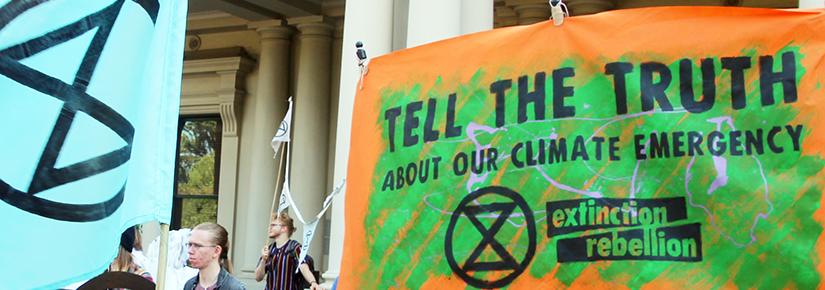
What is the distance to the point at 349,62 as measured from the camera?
9375 mm

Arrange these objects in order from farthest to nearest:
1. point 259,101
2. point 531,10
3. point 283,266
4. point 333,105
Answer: point 259,101, point 333,105, point 531,10, point 283,266

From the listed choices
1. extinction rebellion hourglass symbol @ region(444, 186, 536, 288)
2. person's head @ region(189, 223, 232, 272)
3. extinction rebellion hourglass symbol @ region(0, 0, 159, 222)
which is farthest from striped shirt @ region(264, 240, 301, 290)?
extinction rebellion hourglass symbol @ region(444, 186, 536, 288)

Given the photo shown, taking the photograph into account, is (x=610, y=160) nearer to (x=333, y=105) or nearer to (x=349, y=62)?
(x=349, y=62)

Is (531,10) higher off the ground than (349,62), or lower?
higher

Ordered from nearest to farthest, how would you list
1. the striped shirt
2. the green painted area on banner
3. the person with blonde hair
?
1. the green painted area on banner
2. the person with blonde hair
3. the striped shirt

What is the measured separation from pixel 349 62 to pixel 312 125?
16.0 ft

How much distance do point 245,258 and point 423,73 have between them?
11.9 m

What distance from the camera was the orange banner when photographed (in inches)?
107

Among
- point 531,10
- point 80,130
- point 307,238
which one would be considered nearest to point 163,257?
point 80,130

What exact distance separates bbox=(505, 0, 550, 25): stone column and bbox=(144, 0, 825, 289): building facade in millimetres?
13

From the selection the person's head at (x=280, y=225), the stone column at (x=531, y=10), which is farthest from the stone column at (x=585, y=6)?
the person's head at (x=280, y=225)

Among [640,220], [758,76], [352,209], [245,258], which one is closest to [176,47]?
[352,209]

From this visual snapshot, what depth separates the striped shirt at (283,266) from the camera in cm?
839

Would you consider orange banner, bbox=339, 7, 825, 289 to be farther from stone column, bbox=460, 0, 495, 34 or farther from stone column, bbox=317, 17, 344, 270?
stone column, bbox=317, 17, 344, 270
